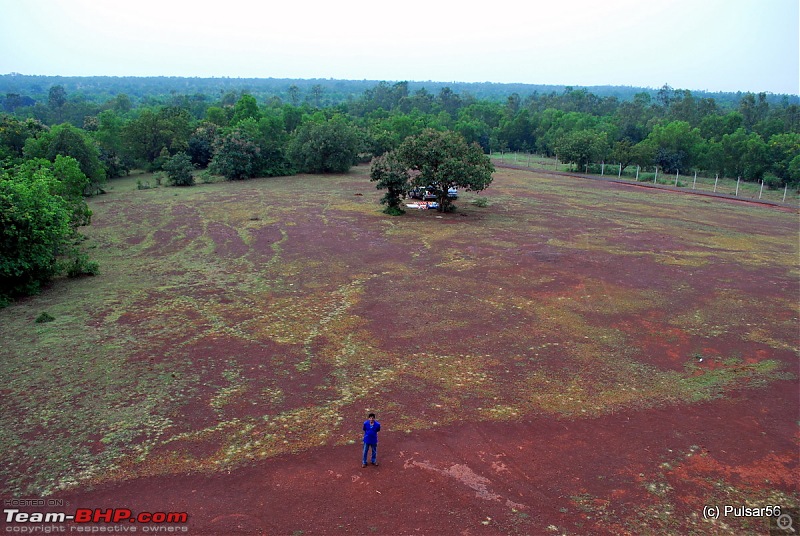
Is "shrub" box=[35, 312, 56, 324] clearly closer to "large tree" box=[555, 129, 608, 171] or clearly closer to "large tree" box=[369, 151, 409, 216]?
"large tree" box=[369, 151, 409, 216]

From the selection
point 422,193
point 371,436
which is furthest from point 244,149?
point 371,436

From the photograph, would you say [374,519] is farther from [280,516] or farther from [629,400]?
[629,400]

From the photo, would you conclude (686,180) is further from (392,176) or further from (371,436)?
(371,436)

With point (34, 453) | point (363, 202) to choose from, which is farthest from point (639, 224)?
point (34, 453)

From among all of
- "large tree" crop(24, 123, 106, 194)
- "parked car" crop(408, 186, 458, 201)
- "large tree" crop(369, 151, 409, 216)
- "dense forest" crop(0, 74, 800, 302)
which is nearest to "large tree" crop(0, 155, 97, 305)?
"dense forest" crop(0, 74, 800, 302)

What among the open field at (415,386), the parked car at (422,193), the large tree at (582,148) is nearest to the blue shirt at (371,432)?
the open field at (415,386)

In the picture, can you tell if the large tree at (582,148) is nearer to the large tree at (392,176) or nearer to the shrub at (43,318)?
the large tree at (392,176)
